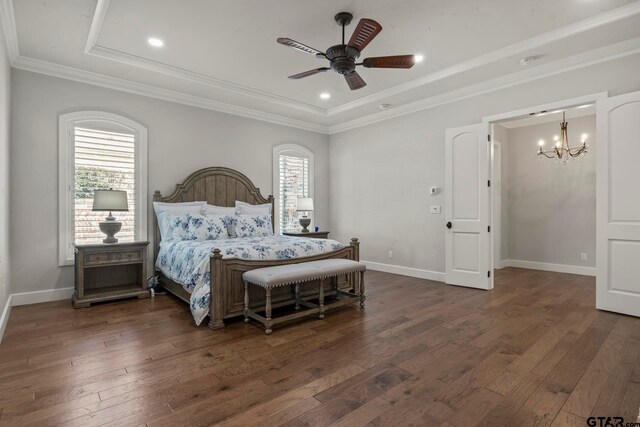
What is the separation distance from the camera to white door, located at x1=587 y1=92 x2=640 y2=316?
3443mm

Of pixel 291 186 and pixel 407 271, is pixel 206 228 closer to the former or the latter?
pixel 291 186

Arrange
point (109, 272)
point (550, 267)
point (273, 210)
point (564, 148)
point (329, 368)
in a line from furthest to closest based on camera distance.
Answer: point (550, 267) → point (273, 210) → point (564, 148) → point (109, 272) → point (329, 368)

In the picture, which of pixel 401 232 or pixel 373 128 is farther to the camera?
pixel 373 128

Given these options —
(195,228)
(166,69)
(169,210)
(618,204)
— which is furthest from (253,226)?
(618,204)

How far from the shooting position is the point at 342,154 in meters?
6.89

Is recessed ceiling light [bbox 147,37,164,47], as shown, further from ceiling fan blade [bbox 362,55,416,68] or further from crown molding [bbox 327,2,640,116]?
crown molding [bbox 327,2,640,116]

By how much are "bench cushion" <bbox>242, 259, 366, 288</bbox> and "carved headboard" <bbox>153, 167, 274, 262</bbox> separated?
2.25 meters

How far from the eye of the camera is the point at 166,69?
169 inches

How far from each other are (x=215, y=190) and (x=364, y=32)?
3497 mm

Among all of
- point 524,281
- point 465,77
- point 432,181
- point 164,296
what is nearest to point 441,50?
point 465,77

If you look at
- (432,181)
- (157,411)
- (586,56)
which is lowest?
(157,411)

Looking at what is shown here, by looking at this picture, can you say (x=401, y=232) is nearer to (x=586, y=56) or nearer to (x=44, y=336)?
(x=586, y=56)

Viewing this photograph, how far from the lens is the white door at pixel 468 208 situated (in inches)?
183

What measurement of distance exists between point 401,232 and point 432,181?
3.35ft
